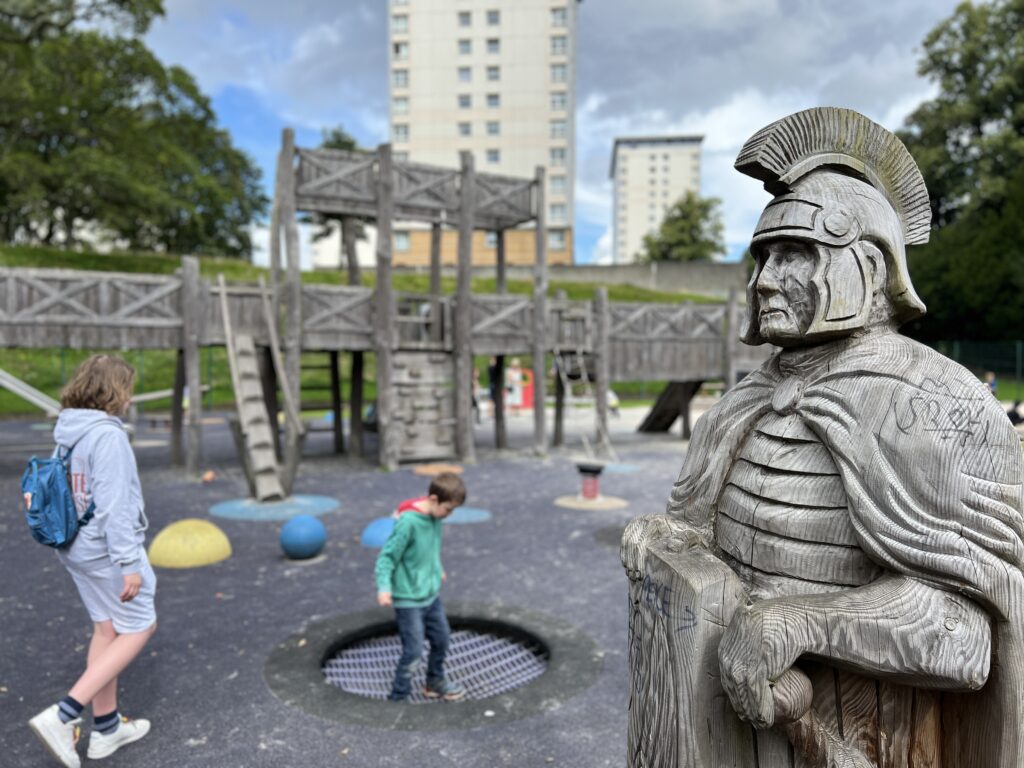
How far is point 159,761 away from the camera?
371 centimetres

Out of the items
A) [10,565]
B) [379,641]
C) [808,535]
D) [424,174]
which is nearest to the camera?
[808,535]

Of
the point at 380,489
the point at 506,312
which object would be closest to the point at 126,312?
the point at 380,489

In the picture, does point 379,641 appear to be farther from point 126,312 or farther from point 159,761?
point 126,312

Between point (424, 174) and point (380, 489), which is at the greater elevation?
point (424, 174)

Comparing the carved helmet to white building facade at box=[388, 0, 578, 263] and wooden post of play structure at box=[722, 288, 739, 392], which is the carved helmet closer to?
wooden post of play structure at box=[722, 288, 739, 392]

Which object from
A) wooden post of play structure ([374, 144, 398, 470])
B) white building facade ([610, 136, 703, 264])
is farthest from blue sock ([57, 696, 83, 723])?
white building facade ([610, 136, 703, 264])

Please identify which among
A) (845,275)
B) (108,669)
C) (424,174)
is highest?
(424,174)

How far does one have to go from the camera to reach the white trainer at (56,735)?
3.38 metres

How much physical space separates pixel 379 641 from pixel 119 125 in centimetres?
2469

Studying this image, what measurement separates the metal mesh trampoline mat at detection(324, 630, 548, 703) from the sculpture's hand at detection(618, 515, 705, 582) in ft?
9.61

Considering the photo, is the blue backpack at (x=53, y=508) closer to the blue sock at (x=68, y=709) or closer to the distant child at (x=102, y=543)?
the distant child at (x=102, y=543)

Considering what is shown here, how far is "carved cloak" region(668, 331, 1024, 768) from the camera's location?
1555 mm

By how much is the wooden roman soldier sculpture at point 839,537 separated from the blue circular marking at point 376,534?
6.04 m

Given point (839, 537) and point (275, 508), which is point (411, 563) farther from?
point (275, 508)
